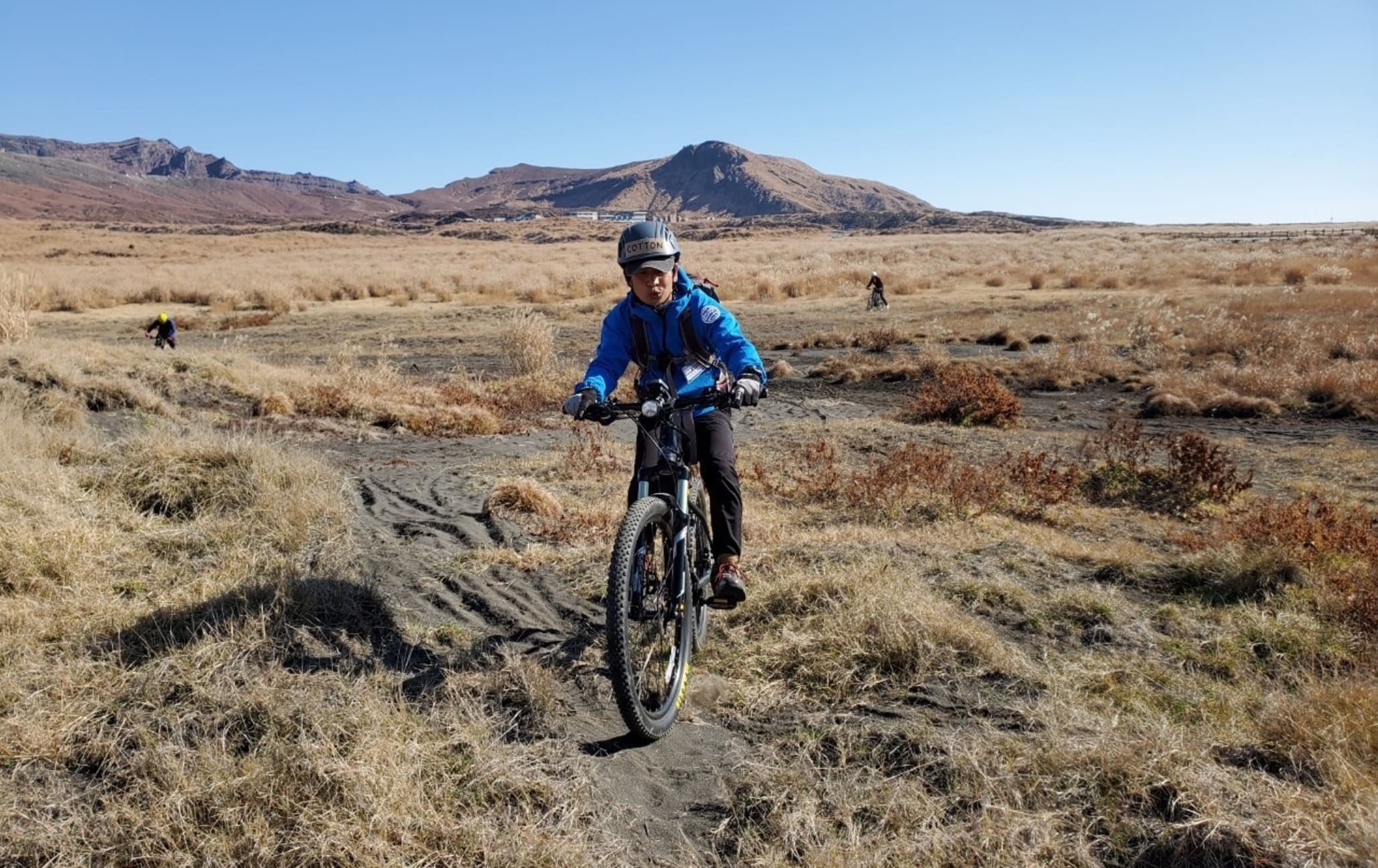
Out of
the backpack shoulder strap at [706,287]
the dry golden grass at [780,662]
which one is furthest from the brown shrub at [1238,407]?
the backpack shoulder strap at [706,287]

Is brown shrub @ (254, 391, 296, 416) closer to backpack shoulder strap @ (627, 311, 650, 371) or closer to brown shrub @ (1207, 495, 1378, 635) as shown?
backpack shoulder strap @ (627, 311, 650, 371)

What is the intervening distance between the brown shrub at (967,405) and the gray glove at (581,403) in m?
9.15

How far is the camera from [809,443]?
10.4m

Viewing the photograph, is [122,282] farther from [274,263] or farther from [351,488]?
[351,488]

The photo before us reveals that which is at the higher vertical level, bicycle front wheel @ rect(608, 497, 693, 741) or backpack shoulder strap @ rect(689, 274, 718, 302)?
backpack shoulder strap @ rect(689, 274, 718, 302)

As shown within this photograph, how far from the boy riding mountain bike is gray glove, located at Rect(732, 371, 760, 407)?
0.07 meters

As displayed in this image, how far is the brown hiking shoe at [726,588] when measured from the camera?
4074mm

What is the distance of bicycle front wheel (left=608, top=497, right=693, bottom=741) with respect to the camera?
3289 millimetres

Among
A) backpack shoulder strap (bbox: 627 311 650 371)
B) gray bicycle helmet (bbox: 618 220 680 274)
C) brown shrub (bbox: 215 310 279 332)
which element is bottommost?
brown shrub (bbox: 215 310 279 332)

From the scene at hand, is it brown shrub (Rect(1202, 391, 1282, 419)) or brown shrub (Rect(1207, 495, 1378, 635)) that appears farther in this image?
brown shrub (Rect(1202, 391, 1282, 419))

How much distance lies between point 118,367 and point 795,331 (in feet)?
55.8

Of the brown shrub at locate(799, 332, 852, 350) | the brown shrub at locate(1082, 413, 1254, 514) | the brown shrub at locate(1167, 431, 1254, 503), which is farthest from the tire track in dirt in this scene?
the brown shrub at locate(799, 332, 852, 350)

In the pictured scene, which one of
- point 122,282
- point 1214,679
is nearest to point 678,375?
point 1214,679

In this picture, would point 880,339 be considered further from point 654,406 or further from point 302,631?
point 302,631
